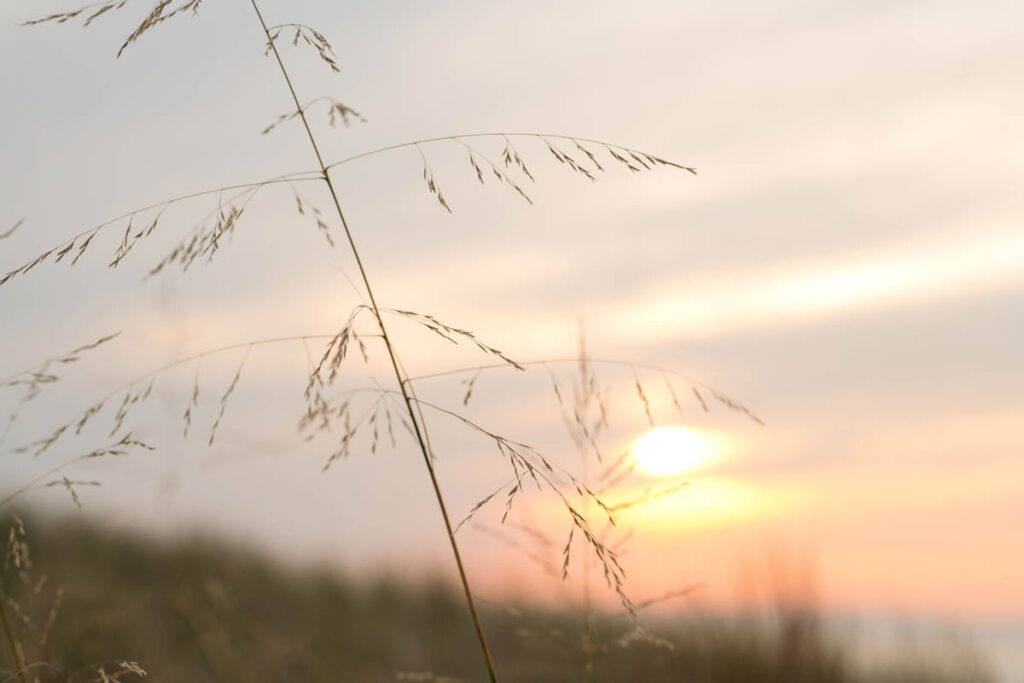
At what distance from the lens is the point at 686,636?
20.4ft

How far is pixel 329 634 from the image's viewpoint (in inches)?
281

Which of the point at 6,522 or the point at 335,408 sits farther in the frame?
the point at 6,522

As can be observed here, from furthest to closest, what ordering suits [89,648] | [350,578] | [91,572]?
[350,578] → [91,572] → [89,648]

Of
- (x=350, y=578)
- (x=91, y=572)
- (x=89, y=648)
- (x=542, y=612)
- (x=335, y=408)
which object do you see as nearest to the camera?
(x=335, y=408)

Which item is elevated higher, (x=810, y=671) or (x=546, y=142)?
(x=546, y=142)

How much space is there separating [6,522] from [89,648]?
3214mm

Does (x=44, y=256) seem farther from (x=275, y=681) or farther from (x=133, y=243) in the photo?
(x=275, y=681)

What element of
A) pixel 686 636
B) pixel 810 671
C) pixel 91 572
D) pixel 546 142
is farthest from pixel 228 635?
pixel 546 142

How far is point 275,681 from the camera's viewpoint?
6098mm

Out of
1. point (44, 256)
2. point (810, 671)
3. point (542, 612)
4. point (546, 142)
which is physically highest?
point (546, 142)

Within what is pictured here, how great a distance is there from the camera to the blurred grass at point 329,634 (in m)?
6.03

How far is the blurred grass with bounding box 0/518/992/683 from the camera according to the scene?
19.8ft

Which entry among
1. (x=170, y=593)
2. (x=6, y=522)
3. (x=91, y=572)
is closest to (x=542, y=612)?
(x=170, y=593)

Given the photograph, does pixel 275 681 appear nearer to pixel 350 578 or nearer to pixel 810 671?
pixel 350 578
